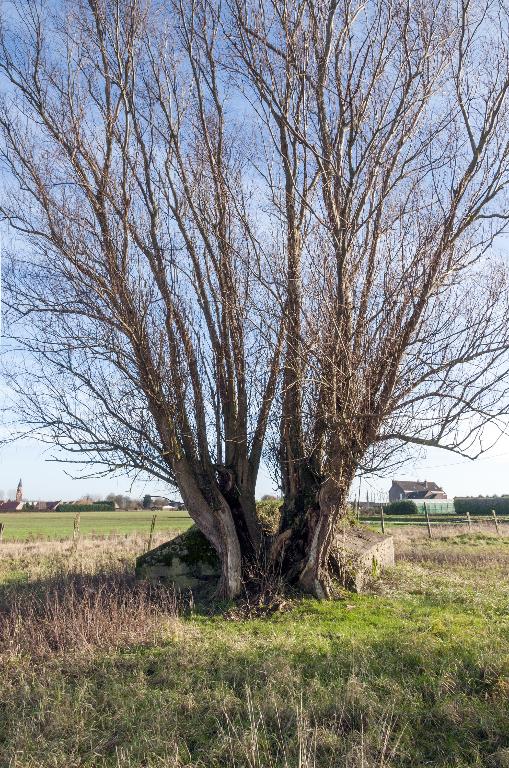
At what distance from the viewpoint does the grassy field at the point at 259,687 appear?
16.6 feet

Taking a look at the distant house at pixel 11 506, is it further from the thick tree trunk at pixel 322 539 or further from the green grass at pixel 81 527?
the thick tree trunk at pixel 322 539

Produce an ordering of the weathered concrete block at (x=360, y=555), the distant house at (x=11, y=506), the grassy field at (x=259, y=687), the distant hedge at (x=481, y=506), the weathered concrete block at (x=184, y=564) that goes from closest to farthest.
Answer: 1. the grassy field at (x=259, y=687)
2. the weathered concrete block at (x=360, y=555)
3. the weathered concrete block at (x=184, y=564)
4. the distant hedge at (x=481, y=506)
5. the distant house at (x=11, y=506)

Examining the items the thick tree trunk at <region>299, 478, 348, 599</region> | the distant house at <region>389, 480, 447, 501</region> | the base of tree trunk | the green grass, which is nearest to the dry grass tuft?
the base of tree trunk

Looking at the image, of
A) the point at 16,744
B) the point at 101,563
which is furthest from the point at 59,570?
the point at 16,744

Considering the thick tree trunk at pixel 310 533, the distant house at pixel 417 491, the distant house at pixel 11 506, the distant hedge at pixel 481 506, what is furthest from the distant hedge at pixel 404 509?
the distant house at pixel 11 506

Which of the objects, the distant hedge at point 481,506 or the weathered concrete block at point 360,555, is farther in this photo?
the distant hedge at point 481,506

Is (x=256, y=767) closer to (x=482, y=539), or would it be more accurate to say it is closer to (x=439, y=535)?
(x=482, y=539)

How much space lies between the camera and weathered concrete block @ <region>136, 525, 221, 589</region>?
11.6 metres

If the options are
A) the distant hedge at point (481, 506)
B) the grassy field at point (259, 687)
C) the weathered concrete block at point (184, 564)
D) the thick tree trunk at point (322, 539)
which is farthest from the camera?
the distant hedge at point (481, 506)

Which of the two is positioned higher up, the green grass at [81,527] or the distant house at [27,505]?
the distant house at [27,505]

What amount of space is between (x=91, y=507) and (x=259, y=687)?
67433 millimetres

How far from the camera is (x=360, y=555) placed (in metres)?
11.9

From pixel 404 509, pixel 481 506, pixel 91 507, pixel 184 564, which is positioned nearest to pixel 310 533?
pixel 184 564

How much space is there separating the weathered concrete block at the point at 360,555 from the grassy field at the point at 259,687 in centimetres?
119
